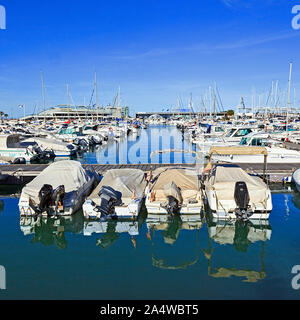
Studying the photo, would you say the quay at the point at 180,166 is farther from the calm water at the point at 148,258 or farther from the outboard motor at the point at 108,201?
the outboard motor at the point at 108,201

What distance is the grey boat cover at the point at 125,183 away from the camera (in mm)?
14502

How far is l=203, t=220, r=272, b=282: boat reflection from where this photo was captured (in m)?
9.86

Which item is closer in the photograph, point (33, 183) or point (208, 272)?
point (208, 272)

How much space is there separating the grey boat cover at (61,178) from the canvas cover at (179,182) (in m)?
4.03

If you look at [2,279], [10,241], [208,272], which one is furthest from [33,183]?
[208,272]

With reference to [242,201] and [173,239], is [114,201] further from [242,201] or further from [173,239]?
[242,201]

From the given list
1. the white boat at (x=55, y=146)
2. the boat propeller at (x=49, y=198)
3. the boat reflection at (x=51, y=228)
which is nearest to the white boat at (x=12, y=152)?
the white boat at (x=55, y=146)

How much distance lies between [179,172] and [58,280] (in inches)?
344

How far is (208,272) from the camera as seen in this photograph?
32.9 feet

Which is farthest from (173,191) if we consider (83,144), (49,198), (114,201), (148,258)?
(83,144)

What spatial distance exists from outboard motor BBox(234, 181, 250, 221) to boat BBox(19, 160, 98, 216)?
301 inches

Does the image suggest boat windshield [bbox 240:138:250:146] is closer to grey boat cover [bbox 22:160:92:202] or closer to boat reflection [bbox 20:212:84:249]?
grey boat cover [bbox 22:160:92:202]

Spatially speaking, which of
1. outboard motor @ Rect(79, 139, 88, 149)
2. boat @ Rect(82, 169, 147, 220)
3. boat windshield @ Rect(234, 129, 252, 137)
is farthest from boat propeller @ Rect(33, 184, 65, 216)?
outboard motor @ Rect(79, 139, 88, 149)
